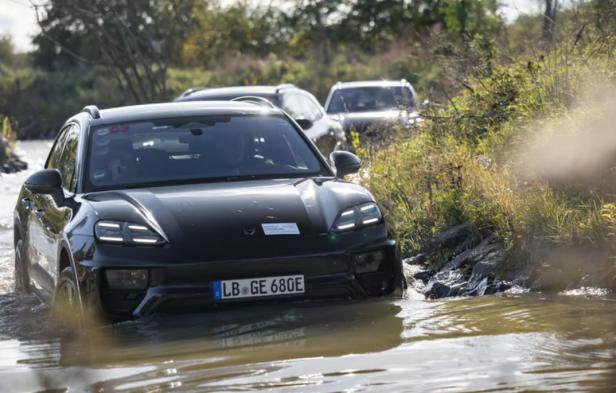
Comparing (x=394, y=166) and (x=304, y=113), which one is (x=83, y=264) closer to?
(x=394, y=166)

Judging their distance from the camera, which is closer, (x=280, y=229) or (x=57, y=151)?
(x=280, y=229)

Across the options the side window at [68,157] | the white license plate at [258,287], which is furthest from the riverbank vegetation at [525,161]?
the side window at [68,157]

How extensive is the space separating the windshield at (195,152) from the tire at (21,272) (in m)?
1.33

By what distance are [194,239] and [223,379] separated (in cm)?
168

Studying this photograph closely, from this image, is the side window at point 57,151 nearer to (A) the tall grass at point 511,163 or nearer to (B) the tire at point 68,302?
(B) the tire at point 68,302

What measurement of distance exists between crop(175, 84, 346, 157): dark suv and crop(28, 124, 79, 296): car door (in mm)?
9315

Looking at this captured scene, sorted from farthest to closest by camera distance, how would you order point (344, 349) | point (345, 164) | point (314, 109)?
1. point (314, 109)
2. point (345, 164)
3. point (344, 349)

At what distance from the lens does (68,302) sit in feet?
26.8

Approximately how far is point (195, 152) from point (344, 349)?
9.20 ft

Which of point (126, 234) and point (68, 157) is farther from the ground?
point (68, 157)

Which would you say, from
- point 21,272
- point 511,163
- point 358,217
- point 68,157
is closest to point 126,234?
point 358,217

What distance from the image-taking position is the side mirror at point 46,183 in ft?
29.1

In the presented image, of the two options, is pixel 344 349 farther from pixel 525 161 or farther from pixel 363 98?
pixel 363 98

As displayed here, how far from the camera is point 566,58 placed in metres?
12.6
